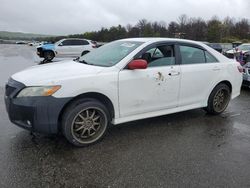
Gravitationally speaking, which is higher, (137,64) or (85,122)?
(137,64)

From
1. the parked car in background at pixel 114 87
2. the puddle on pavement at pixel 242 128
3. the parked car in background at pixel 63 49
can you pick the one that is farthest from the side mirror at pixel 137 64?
the parked car in background at pixel 63 49

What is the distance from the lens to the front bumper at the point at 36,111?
139 inches

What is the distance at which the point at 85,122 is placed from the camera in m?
3.93

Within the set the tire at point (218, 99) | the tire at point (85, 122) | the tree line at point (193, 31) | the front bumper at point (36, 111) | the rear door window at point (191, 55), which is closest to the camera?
the front bumper at point (36, 111)

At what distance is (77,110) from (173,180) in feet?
5.21

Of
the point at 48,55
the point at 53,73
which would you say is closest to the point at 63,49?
the point at 48,55

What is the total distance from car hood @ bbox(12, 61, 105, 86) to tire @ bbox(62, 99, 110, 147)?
1.34 ft

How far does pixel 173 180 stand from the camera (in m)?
3.13

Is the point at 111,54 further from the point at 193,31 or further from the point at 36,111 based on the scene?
the point at 193,31

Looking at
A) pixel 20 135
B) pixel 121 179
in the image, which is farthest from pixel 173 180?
pixel 20 135

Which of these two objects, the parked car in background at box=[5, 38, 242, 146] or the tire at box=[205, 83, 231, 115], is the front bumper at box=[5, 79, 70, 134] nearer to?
the parked car in background at box=[5, 38, 242, 146]

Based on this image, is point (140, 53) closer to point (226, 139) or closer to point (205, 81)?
point (205, 81)

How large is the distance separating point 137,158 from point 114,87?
109 cm

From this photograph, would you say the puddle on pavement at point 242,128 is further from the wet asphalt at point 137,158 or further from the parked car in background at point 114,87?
the parked car in background at point 114,87
